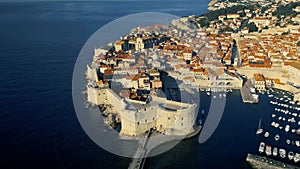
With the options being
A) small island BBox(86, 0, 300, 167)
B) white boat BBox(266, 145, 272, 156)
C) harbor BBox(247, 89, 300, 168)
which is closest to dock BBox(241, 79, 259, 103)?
small island BBox(86, 0, 300, 167)

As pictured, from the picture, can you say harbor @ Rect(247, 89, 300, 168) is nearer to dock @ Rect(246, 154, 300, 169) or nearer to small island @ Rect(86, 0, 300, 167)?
dock @ Rect(246, 154, 300, 169)

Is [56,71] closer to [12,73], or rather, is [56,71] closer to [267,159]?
[12,73]

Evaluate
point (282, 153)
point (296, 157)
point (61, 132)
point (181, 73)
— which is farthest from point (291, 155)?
point (61, 132)

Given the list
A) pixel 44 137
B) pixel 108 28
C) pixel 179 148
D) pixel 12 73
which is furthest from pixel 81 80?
pixel 108 28

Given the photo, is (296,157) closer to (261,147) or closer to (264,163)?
(261,147)

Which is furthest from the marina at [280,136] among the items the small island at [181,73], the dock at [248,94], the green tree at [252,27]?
the green tree at [252,27]

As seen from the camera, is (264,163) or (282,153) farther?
(282,153)

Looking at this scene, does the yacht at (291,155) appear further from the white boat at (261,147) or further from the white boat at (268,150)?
the white boat at (261,147)
